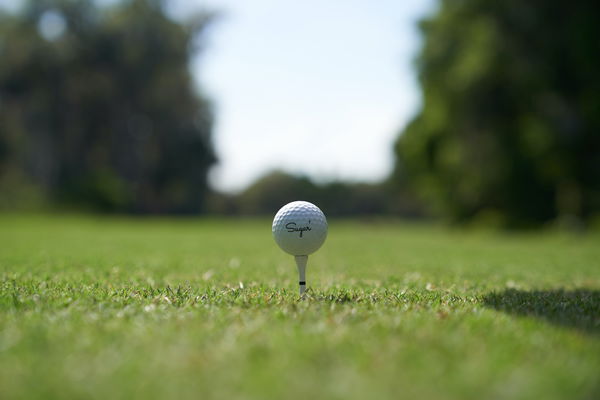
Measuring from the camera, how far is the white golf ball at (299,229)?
424cm

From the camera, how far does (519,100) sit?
964 inches

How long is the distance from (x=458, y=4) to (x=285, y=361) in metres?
26.8

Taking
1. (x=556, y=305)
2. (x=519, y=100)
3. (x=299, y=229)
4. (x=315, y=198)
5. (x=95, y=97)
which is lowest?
(x=556, y=305)

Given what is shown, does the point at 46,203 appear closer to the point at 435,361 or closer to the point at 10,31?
the point at 10,31

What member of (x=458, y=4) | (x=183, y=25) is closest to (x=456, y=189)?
(x=458, y=4)

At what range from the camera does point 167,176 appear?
49.4 meters

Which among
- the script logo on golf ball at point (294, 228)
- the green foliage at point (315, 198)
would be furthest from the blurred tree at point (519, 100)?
the green foliage at point (315, 198)

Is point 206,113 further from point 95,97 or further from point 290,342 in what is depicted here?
point 290,342

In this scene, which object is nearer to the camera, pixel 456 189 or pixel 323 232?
pixel 323 232

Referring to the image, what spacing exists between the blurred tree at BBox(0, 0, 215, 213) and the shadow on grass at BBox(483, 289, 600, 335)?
3654cm

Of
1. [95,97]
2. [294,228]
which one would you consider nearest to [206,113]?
[95,97]

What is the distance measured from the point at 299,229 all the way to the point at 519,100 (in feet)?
76.7

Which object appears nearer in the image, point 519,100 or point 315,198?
point 519,100

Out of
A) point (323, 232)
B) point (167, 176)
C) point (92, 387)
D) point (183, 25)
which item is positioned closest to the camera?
point (92, 387)
